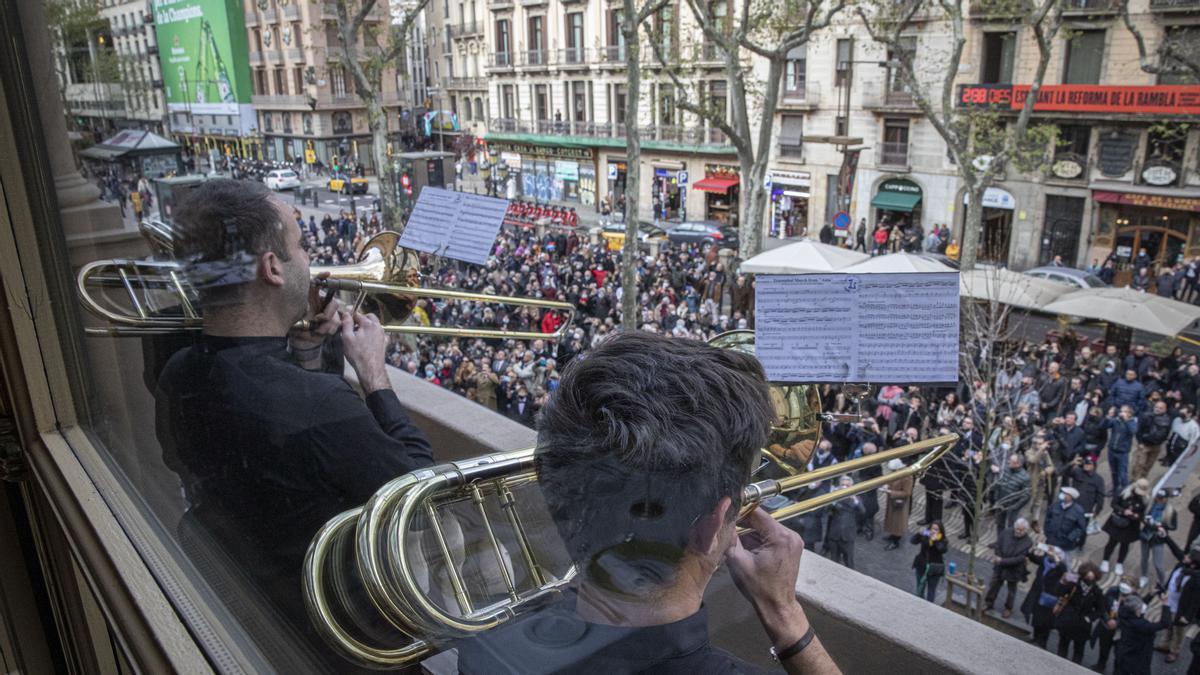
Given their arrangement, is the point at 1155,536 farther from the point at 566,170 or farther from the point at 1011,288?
the point at 566,170

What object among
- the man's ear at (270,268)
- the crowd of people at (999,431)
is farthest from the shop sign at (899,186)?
the man's ear at (270,268)

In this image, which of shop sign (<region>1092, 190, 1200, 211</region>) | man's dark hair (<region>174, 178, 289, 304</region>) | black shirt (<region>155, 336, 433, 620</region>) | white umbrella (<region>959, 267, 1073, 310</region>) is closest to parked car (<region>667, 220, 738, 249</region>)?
white umbrella (<region>959, 267, 1073, 310</region>)

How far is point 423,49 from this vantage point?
213 cm

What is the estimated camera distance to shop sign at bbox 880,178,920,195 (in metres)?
4.35

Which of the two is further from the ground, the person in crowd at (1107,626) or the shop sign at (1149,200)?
the shop sign at (1149,200)

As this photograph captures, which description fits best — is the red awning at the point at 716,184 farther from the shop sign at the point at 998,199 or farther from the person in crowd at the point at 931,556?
the shop sign at the point at 998,199

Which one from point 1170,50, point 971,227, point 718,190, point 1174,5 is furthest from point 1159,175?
point 718,190

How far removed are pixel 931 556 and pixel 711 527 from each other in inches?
136

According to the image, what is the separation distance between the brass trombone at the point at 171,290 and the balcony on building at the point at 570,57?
0.99 m

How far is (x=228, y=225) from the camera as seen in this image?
121cm

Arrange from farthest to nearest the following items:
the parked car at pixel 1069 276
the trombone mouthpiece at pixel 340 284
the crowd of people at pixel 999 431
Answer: the parked car at pixel 1069 276
the crowd of people at pixel 999 431
the trombone mouthpiece at pixel 340 284

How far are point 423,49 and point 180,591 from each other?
157cm

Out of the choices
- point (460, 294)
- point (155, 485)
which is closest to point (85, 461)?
point (155, 485)

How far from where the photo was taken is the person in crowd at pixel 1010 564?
373cm
